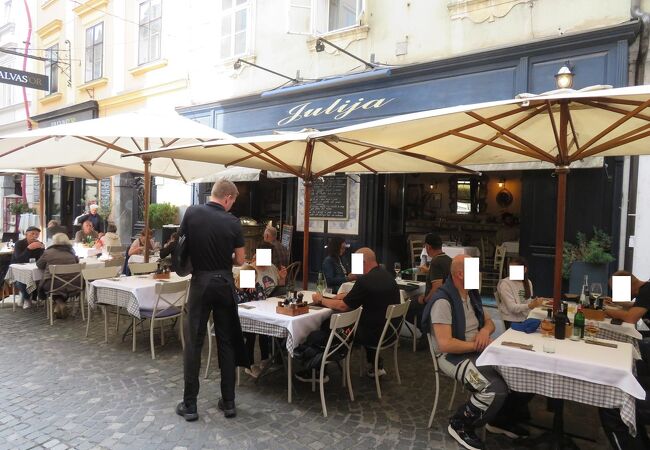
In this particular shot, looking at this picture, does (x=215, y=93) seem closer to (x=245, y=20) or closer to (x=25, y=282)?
(x=245, y=20)

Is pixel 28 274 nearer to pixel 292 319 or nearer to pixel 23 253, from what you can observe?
pixel 23 253

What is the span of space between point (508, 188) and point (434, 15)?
573cm

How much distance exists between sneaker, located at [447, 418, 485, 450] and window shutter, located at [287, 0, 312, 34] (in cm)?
827

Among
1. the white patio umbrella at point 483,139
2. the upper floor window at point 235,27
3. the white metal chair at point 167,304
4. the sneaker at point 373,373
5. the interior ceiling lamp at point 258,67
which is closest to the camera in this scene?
the white patio umbrella at point 483,139

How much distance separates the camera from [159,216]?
11945 mm

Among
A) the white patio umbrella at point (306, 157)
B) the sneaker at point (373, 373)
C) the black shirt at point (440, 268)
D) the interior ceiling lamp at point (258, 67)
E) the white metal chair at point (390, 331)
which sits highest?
the interior ceiling lamp at point (258, 67)

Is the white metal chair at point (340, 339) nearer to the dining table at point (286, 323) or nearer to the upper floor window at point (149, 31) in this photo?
the dining table at point (286, 323)

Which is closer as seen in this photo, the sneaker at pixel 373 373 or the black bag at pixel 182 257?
the black bag at pixel 182 257

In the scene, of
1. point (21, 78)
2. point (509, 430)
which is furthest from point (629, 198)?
point (21, 78)

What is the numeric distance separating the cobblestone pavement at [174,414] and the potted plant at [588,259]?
2602 mm

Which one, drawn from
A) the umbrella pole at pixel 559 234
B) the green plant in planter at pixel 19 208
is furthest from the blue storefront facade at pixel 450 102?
the green plant in planter at pixel 19 208

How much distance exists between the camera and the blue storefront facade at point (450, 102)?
6562 millimetres

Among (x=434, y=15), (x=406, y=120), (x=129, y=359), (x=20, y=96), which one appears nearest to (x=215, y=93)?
(x=434, y=15)

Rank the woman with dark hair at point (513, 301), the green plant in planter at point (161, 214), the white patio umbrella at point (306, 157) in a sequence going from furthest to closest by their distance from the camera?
the green plant in planter at point (161, 214) < the white patio umbrella at point (306, 157) < the woman with dark hair at point (513, 301)
